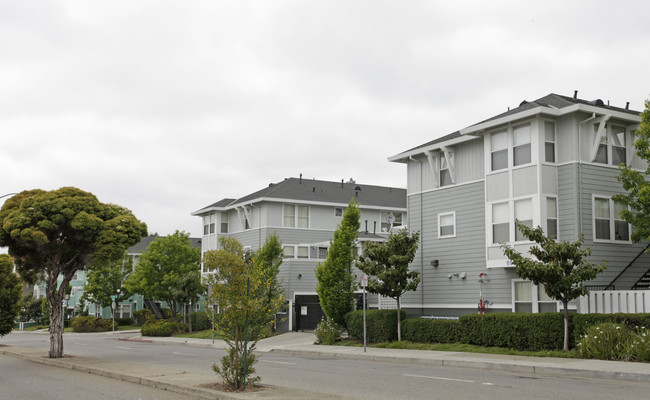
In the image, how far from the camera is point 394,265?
25.6m

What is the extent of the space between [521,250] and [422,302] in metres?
5.98

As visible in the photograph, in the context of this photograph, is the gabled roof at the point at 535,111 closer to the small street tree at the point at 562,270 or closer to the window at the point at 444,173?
the window at the point at 444,173

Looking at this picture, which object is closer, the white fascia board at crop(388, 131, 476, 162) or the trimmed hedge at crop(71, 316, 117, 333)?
the white fascia board at crop(388, 131, 476, 162)

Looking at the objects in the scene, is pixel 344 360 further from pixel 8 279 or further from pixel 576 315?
pixel 8 279

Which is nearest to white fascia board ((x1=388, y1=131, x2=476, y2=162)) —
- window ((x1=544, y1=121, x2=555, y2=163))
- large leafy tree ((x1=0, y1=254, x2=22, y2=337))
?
window ((x1=544, y1=121, x2=555, y2=163))

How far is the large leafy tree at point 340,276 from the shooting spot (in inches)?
1152

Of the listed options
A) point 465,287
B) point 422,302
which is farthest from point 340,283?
point 465,287

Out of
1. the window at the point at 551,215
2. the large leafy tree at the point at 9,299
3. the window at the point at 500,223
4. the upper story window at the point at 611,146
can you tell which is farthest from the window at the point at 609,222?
the large leafy tree at the point at 9,299

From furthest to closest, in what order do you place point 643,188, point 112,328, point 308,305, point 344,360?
point 112,328 → point 308,305 → point 344,360 → point 643,188

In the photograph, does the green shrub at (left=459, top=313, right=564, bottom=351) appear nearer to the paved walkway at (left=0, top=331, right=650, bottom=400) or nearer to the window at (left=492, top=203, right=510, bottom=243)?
the paved walkway at (left=0, top=331, right=650, bottom=400)

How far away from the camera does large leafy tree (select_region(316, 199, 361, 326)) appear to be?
96.0 feet

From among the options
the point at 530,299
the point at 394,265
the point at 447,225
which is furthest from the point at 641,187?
the point at 394,265

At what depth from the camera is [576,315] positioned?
19.8 m

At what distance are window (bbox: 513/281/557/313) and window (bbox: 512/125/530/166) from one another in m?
4.42
